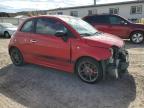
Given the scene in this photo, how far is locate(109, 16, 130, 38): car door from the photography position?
14.2 m

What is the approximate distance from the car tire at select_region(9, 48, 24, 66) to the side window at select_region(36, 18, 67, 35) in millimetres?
1150

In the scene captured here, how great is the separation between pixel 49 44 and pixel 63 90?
59.7 inches

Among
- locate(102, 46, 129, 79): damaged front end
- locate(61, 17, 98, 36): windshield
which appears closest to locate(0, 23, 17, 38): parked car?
locate(61, 17, 98, 36): windshield

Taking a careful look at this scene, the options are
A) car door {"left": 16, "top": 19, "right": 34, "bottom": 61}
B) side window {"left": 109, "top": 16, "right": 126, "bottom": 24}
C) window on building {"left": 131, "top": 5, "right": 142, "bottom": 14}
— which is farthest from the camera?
window on building {"left": 131, "top": 5, "right": 142, "bottom": 14}

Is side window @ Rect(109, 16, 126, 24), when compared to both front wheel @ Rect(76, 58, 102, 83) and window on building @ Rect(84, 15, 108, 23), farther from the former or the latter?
front wheel @ Rect(76, 58, 102, 83)

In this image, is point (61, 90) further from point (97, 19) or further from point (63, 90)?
point (97, 19)

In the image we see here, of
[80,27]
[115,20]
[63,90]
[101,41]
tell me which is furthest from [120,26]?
[63,90]

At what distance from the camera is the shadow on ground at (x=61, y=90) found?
18.5 ft

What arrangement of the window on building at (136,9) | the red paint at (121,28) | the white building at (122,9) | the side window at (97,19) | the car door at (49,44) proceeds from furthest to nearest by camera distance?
the white building at (122,9) → the window on building at (136,9) → the side window at (97,19) → the red paint at (121,28) → the car door at (49,44)

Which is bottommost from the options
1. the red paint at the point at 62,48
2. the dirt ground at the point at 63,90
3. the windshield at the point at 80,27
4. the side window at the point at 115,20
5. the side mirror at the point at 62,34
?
the dirt ground at the point at 63,90

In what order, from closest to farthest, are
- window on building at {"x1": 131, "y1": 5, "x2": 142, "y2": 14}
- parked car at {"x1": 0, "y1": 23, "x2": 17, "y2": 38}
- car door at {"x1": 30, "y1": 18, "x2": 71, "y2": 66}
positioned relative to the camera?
car door at {"x1": 30, "y1": 18, "x2": 71, "y2": 66} < parked car at {"x1": 0, "y1": 23, "x2": 17, "y2": 38} < window on building at {"x1": 131, "y1": 5, "x2": 142, "y2": 14}

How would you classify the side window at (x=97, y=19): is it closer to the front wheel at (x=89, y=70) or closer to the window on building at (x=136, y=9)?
the front wheel at (x=89, y=70)

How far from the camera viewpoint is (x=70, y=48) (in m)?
6.78

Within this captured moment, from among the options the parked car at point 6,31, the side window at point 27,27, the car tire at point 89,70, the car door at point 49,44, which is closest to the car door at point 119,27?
the side window at point 27,27
